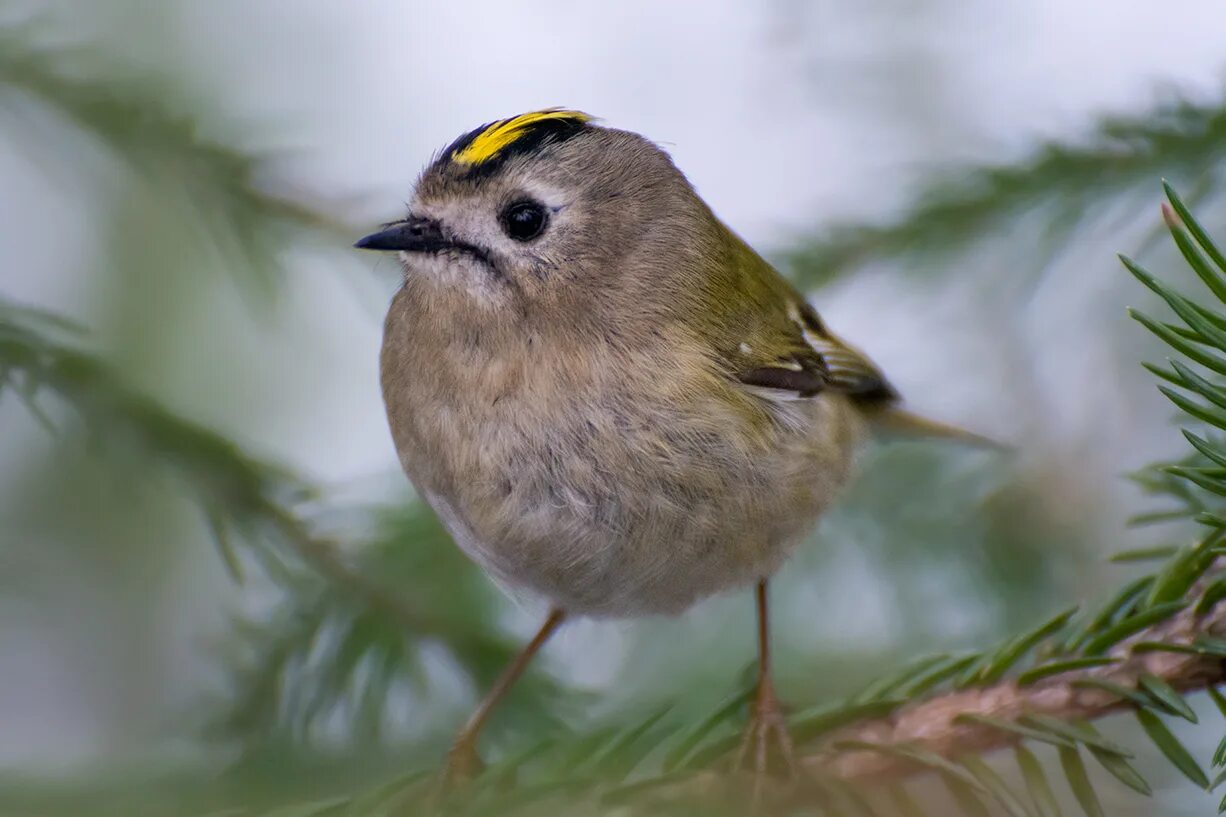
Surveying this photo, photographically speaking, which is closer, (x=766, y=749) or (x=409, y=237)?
(x=766, y=749)

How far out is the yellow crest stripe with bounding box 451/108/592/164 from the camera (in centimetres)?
141

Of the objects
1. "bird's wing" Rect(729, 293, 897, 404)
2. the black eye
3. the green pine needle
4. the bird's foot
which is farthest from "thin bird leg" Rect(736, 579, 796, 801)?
the black eye

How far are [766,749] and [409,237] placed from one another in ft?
2.28

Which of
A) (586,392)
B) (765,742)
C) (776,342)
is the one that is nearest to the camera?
(765,742)

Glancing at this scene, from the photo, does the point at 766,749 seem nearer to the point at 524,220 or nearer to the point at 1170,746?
the point at 1170,746

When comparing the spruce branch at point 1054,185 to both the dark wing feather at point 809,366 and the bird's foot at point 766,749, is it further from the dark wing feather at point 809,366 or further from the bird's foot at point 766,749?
the bird's foot at point 766,749

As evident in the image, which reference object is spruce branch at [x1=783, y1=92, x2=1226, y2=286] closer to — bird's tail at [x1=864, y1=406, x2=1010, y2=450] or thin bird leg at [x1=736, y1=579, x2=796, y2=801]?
bird's tail at [x1=864, y1=406, x2=1010, y2=450]

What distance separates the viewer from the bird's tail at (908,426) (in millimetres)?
1873

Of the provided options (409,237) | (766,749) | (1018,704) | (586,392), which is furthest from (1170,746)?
(409,237)

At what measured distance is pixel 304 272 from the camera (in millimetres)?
1851

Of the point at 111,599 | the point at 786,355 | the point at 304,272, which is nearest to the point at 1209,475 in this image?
the point at 786,355

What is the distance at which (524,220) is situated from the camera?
4.70 ft

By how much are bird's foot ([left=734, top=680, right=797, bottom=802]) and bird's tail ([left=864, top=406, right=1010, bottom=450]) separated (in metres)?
0.77

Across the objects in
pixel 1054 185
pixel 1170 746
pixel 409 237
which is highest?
pixel 409 237
